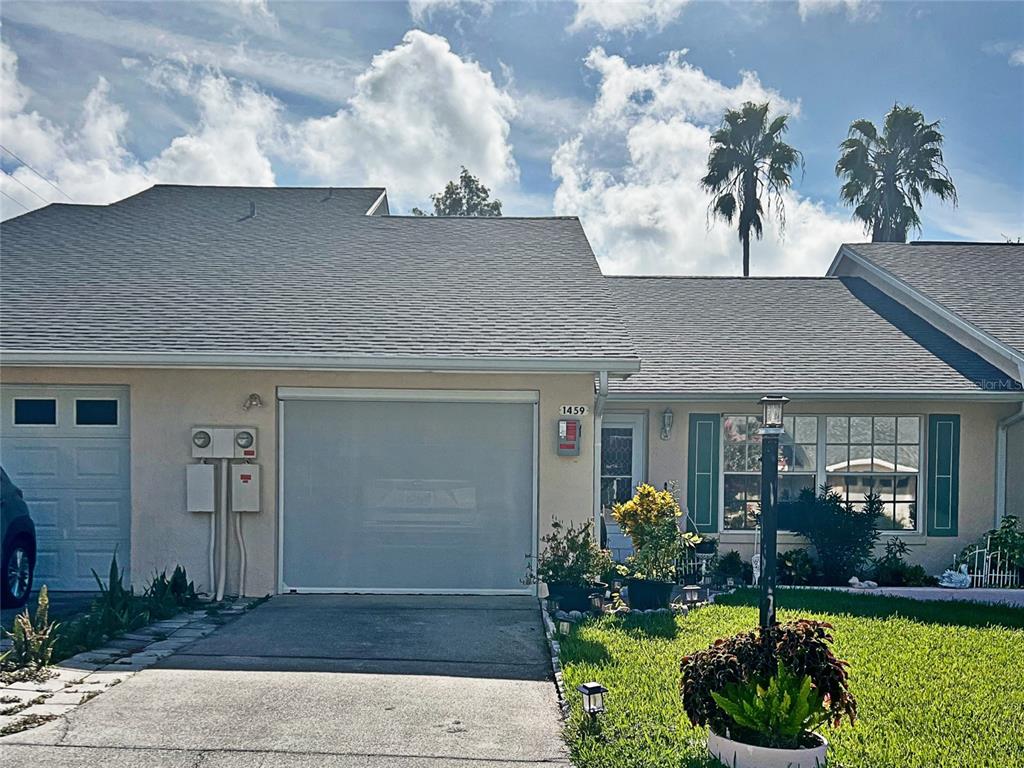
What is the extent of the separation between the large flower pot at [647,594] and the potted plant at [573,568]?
0.33m

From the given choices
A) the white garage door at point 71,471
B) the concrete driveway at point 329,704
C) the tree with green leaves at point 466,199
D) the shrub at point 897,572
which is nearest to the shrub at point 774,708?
the concrete driveway at point 329,704

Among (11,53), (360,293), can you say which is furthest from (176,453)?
(11,53)

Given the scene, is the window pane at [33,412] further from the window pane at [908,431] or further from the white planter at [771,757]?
the window pane at [908,431]

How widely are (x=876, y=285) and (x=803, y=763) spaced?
12197 mm

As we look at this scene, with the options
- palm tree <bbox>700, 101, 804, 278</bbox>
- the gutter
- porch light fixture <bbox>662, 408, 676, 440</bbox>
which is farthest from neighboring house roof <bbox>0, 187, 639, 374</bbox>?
palm tree <bbox>700, 101, 804, 278</bbox>

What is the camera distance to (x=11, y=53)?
11539mm

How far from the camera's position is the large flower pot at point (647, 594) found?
29.8ft

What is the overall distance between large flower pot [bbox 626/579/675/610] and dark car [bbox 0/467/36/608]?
5764 millimetres

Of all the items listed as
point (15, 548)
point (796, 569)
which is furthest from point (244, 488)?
point (796, 569)

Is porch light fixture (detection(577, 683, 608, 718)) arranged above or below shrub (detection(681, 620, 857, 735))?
below

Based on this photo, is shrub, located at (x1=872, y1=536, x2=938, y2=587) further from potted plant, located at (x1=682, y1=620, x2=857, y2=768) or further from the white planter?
the white planter

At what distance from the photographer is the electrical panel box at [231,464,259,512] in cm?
973

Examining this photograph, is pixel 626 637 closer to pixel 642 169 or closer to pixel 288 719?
pixel 288 719

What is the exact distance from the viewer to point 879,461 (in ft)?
39.5
